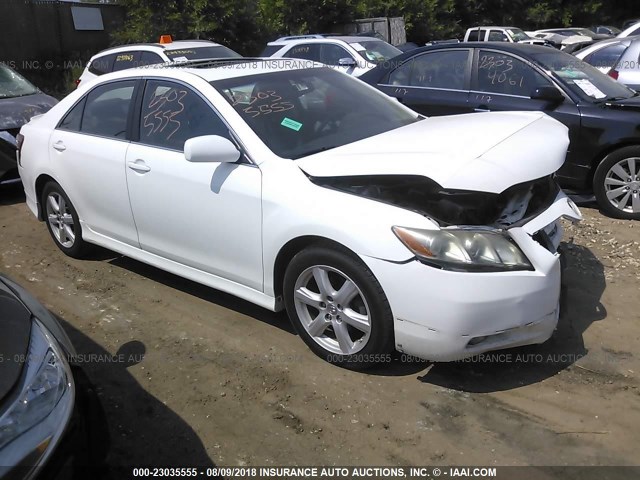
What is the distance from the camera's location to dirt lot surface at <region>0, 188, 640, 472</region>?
9.20 ft

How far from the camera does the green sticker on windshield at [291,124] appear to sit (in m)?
3.70

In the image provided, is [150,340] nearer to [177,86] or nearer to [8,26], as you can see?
[177,86]

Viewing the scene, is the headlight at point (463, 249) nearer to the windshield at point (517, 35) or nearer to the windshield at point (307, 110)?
the windshield at point (307, 110)

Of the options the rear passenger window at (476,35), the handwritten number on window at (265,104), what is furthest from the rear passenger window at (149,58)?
the rear passenger window at (476,35)

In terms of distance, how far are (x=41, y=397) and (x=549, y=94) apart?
16.7 ft

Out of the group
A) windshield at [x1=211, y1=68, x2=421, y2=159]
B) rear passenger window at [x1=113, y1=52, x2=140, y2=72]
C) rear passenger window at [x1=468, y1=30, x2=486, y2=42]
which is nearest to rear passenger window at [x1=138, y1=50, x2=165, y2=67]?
rear passenger window at [x1=113, y1=52, x2=140, y2=72]

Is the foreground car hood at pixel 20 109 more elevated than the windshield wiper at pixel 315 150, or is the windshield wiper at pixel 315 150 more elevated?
the windshield wiper at pixel 315 150

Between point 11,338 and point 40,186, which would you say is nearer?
point 11,338

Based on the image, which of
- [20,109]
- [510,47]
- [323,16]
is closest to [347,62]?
[510,47]

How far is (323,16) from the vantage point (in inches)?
856

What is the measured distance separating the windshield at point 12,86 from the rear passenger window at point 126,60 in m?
1.44

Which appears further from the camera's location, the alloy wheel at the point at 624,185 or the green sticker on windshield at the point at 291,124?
the alloy wheel at the point at 624,185

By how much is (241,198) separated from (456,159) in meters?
1.22

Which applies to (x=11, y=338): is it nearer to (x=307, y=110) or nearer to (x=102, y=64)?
(x=307, y=110)
